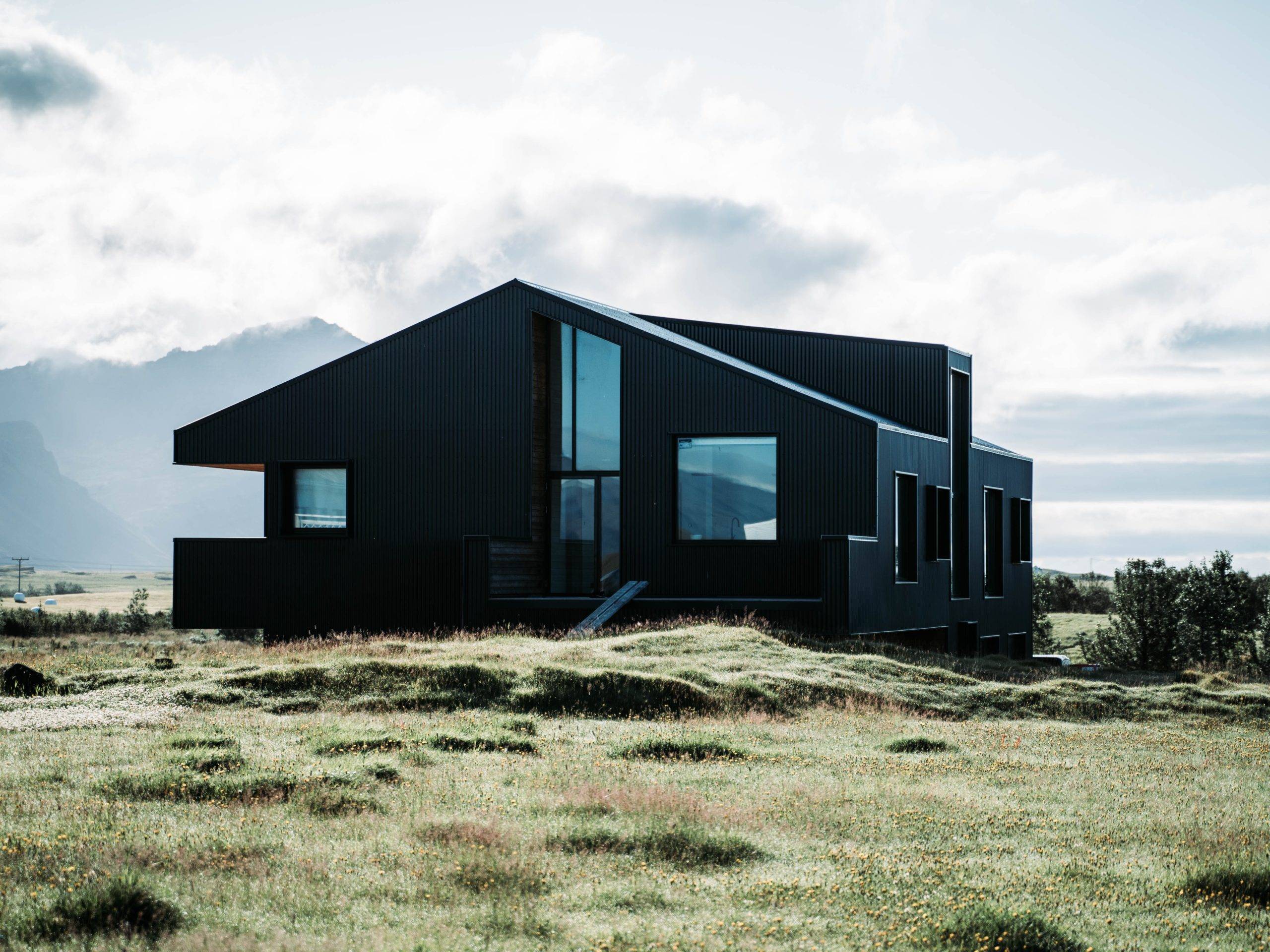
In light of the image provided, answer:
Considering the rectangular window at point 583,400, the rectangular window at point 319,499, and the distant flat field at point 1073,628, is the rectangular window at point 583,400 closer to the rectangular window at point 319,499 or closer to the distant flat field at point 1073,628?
the rectangular window at point 319,499

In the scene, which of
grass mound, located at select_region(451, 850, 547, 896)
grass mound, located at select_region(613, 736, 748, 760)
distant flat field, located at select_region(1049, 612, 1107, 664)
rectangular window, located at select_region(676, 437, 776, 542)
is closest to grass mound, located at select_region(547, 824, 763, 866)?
grass mound, located at select_region(451, 850, 547, 896)

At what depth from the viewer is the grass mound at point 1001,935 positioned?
6.45 metres

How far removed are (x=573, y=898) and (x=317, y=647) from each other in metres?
16.4

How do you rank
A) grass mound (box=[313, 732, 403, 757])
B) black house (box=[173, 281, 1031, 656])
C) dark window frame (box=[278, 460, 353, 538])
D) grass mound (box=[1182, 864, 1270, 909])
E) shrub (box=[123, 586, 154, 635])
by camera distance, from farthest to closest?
shrub (box=[123, 586, 154, 635])
dark window frame (box=[278, 460, 353, 538])
black house (box=[173, 281, 1031, 656])
grass mound (box=[313, 732, 403, 757])
grass mound (box=[1182, 864, 1270, 909])

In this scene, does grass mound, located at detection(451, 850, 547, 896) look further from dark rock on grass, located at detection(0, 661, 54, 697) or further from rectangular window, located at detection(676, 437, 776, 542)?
rectangular window, located at detection(676, 437, 776, 542)

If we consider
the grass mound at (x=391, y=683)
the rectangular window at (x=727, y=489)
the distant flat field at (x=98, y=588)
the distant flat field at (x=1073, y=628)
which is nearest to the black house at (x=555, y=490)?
Answer: the rectangular window at (x=727, y=489)

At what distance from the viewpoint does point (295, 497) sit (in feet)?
95.4

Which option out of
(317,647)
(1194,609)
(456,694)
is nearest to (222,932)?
(456,694)

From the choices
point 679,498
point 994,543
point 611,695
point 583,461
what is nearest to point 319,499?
point 583,461

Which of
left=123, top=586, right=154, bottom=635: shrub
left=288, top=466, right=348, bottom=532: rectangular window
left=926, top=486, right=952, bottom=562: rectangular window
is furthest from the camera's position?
left=123, top=586, right=154, bottom=635: shrub

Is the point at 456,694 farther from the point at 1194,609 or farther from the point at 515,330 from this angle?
the point at 1194,609

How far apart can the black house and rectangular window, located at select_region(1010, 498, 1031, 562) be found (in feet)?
24.6

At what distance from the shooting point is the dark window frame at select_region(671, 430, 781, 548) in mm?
25500

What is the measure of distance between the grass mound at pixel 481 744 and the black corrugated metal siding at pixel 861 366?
68.4 feet
